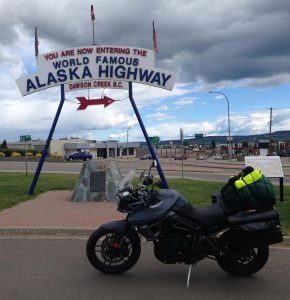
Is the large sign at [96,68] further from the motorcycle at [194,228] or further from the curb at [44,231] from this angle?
the motorcycle at [194,228]

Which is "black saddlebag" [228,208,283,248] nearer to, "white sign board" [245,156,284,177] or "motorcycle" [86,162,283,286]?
"motorcycle" [86,162,283,286]

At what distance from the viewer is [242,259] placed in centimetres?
555

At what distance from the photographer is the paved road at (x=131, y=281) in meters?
5.00

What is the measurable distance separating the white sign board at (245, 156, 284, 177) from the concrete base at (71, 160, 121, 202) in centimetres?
377

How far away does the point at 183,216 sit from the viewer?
209 inches

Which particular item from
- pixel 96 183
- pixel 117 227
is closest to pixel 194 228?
pixel 117 227

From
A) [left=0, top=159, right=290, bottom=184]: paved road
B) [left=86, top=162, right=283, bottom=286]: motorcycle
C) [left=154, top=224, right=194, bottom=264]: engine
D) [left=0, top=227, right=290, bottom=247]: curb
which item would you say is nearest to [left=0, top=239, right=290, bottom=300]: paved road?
[left=86, top=162, right=283, bottom=286]: motorcycle

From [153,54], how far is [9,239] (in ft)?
27.3

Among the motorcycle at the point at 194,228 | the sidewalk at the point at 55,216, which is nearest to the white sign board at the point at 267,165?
the sidewalk at the point at 55,216

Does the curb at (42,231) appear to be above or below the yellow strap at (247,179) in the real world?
below

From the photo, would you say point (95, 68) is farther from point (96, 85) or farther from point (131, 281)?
point (131, 281)

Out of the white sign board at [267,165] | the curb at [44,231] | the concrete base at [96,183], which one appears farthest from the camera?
the concrete base at [96,183]

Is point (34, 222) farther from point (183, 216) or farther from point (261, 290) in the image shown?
point (261, 290)

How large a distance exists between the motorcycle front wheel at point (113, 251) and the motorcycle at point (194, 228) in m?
0.11
